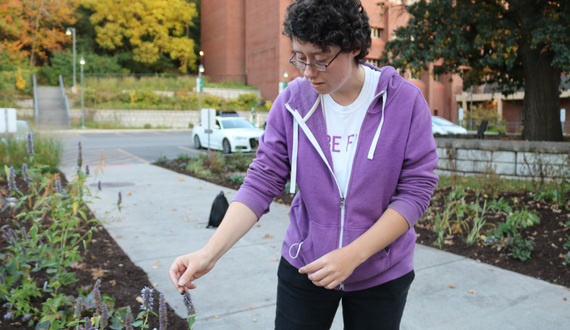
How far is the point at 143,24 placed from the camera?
41844mm

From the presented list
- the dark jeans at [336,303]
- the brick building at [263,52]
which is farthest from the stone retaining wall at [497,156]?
the brick building at [263,52]

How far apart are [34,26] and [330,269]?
1735 inches

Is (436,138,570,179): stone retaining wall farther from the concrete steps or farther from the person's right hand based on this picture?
the concrete steps

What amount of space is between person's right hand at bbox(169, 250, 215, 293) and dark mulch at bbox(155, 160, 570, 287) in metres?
3.66

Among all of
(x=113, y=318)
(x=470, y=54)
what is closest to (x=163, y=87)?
(x=470, y=54)

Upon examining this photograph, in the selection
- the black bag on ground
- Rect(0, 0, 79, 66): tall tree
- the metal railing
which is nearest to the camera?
the black bag on ground

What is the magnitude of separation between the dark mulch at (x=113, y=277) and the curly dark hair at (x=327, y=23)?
7.94 ft

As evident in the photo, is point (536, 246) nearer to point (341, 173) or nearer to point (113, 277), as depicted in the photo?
point (341, 173)

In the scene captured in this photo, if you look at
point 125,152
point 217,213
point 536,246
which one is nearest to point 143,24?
point 125,152

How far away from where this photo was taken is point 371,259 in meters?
1.63

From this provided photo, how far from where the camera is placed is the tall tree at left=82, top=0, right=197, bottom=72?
133 feet

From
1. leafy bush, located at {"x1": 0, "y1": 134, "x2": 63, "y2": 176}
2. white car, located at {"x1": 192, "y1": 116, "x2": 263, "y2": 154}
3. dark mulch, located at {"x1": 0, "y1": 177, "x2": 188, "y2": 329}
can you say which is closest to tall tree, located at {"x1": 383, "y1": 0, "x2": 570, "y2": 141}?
white car, located at {"x1": 192, "y1": 116, "x2": 263, "y2": 154}

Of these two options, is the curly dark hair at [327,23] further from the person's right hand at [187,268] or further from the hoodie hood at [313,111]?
the person's right hand at [187,268]

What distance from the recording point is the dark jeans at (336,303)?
1.69 metres
